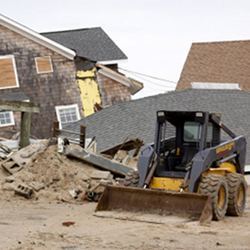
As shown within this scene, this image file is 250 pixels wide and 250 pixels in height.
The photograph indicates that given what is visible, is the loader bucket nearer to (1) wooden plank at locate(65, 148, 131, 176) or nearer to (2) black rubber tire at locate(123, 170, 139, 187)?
(2) black rubber tire at locate(123, 170, 139, 187)

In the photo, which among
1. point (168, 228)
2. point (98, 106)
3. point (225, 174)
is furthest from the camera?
point (98, 106)

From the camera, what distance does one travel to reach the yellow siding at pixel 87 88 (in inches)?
1583

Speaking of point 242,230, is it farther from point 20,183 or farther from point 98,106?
point 98,106

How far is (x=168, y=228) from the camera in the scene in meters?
14.1

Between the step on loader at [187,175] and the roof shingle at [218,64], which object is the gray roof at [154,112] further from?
the step on loader at [187,175]

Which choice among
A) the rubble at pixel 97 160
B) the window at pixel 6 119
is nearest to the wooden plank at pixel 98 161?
the rubble at pixel 97 160

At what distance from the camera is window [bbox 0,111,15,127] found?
3825 centimetres

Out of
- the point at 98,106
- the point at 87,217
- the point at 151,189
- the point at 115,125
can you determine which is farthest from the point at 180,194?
the point at 98,106

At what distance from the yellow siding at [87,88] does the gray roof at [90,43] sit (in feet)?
3.22

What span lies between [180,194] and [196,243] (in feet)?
9.12

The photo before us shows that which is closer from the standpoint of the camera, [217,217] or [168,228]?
[168,228]

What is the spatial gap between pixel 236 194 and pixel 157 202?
6.89 feet

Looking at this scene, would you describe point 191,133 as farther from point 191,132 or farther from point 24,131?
point 24,131

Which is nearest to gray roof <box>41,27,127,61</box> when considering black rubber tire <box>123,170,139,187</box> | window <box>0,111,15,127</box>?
window <box>0,111,15,127</box>
